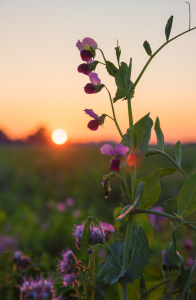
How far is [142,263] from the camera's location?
26.0 inches

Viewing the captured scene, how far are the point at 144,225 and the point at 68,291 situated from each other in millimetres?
576

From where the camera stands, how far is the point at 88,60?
2.21 ft

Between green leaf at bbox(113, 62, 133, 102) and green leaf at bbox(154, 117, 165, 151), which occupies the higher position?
green leaf at bbox(113, 62, 133, 102)

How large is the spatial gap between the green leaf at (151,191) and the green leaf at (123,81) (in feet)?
0.64

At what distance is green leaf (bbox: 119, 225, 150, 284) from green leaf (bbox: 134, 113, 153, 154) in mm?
231

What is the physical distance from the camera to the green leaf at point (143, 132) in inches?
24.8

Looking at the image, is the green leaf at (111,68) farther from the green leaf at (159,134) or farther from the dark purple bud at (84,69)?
the green leaf at (159,134)

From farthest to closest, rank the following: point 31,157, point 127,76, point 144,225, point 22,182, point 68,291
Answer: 1. point 31,157
2. point 22,182
3. point 68,291
4. point 144,225
5. point 127,76

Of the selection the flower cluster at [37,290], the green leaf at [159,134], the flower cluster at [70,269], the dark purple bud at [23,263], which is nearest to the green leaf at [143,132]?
the green leaf at [159,134]

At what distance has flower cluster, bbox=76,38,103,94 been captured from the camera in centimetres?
66

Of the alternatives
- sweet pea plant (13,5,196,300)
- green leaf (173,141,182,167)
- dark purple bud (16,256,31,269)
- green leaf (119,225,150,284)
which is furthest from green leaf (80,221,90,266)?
dark purple bud (16,256,31,269)

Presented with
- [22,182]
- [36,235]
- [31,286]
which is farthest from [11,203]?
[31,286]

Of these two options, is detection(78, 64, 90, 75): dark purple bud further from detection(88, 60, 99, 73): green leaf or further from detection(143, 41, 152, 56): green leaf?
detection(143, 41, 152, 56): green leaf

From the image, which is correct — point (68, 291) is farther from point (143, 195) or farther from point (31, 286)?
point (143, 195)
